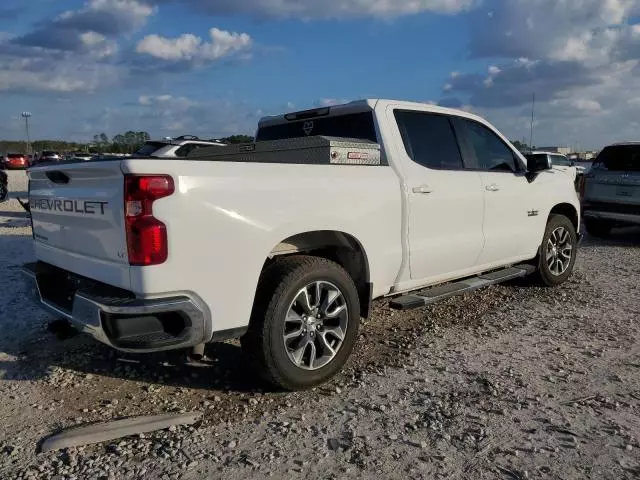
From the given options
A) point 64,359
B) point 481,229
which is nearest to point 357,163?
point 481,229

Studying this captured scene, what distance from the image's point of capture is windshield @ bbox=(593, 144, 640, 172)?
9.87 m

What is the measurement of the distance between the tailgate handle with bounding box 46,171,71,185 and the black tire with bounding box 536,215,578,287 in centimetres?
486

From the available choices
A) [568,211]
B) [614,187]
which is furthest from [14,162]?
[568,211]

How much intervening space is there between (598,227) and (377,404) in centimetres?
892

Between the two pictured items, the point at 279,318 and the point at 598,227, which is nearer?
the point at 279,318

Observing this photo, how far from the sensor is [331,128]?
16.4 ft

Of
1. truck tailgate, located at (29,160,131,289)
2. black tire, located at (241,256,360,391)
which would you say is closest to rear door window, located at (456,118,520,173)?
black tire, located at (241,256,360,391)

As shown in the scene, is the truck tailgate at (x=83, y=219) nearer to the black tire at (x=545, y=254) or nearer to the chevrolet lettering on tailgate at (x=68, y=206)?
the chevrolet lettering on tailgate at (x=68, y=206)

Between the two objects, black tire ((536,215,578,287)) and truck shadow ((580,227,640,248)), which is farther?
truck shadow ((580,227,640,248))

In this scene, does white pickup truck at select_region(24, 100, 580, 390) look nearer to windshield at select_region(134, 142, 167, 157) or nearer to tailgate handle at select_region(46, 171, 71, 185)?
tailgate handle at select_region(46, 171, 71, 185)

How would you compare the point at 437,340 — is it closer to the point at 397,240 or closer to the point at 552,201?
the point at 397,240

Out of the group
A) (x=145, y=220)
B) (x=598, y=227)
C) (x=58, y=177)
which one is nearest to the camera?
(x=145, y=220)

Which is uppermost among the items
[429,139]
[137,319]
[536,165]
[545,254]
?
[429,139]

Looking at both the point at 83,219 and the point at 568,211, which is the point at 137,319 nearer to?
the point at 83,219
